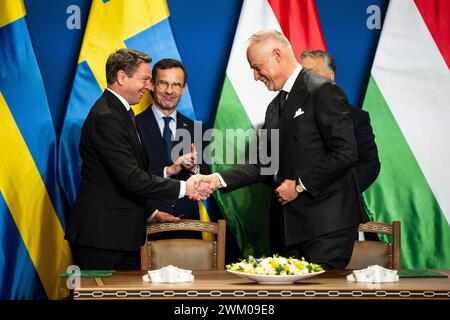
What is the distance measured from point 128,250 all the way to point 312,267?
50.1 inches

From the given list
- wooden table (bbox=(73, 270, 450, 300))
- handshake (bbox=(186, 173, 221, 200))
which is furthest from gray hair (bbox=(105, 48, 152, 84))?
wooden table (bbox=(73, 270, 450, 300))

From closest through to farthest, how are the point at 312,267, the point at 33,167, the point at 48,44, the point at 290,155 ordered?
the point at 312,267, the point at 290,155, the point at 33,167, the point at 48,44

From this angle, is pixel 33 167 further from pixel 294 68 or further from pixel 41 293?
pixel 294 68

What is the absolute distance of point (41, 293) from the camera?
454cm

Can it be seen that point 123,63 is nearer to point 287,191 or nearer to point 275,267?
point 287,191

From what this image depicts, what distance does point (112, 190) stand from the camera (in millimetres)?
3705

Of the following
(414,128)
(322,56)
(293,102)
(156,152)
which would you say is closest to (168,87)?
(156,152)

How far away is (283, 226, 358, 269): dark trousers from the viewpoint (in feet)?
11.0

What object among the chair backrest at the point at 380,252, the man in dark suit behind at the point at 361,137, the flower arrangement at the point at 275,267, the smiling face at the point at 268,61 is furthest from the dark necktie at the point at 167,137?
the flower arrangement at the point at 275,267

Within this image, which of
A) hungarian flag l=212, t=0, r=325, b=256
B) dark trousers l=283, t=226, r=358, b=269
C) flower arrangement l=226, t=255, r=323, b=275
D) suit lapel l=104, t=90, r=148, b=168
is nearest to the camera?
flower arrangement l=226, t=255, r=323, b=275

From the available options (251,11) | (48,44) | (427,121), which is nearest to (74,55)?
(48,44)

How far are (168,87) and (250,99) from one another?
0.54m

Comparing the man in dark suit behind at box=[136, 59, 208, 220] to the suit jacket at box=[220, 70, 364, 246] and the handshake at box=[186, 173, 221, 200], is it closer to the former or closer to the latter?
the handshake at box=[186, 173, 221, 200]

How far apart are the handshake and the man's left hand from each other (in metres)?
0.72
